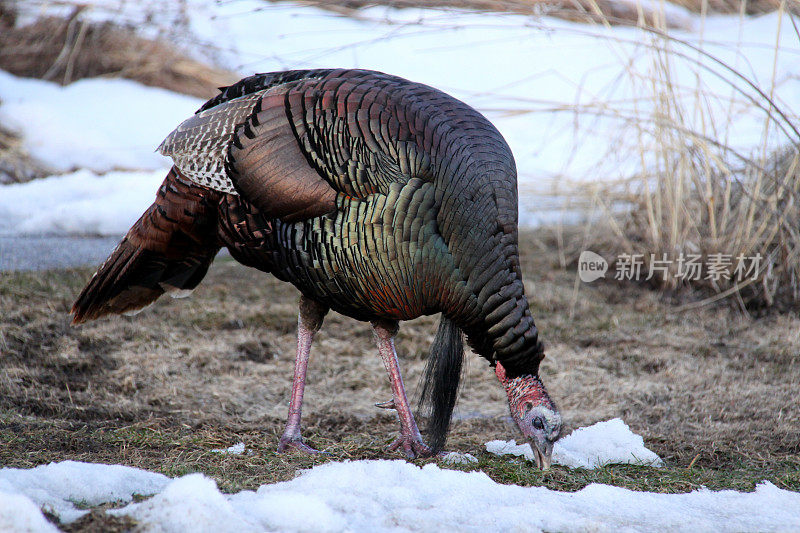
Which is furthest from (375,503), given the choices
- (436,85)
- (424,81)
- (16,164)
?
(424,81)

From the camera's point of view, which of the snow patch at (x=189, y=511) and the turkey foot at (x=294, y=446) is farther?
the turkey foot at (x=294, y=446)

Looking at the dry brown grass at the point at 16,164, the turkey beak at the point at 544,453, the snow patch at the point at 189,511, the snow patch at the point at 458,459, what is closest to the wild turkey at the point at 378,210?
the turkey beak at the point at 544,453

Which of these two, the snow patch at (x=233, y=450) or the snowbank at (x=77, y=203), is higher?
the snow patch at (x=233, y=450)

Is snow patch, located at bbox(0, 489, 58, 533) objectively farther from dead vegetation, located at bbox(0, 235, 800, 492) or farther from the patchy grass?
dead vegetation, located at bbox(0, 235, 800, 492)

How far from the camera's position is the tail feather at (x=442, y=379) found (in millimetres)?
2990

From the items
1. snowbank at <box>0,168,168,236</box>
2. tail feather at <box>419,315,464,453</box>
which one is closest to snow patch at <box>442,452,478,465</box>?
tail feather at <box>419,315,464,453</box>

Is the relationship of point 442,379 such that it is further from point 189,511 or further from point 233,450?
point 189,511

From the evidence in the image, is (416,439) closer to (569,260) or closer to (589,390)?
(589,390)

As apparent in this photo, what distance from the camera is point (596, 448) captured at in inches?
117

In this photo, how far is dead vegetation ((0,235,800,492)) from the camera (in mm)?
2811

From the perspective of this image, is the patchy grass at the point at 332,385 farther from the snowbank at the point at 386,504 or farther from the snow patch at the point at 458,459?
the snowbank at the point at 386,504

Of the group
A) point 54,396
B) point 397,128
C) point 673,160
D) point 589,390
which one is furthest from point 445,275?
point 673,160

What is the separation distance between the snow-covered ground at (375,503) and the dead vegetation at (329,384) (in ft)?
0.71

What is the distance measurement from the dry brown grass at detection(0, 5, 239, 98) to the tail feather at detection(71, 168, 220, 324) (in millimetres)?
4399
